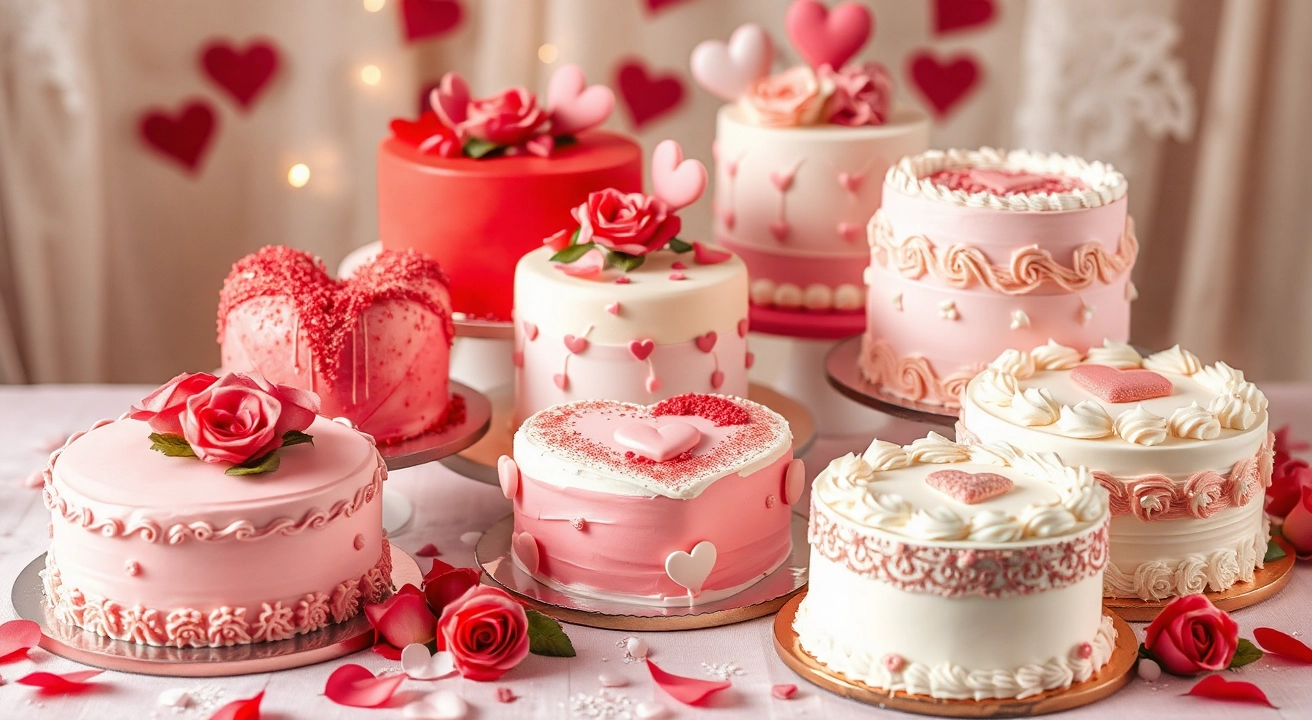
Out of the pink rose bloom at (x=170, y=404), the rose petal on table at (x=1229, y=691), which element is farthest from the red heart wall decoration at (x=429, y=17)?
the rose petal on table at (x=1229, y=691)

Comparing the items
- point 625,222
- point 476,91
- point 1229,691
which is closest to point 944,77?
point 476,91

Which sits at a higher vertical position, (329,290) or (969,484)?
(329,290)

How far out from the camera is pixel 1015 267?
2.68 meters

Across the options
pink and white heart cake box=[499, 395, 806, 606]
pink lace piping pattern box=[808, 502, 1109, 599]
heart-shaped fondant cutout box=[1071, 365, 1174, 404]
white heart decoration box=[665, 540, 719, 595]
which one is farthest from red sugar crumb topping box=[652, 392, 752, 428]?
heart-shaped fondant cutout box=[1071, 365, 1174, 404]

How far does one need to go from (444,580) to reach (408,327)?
0.53 metres

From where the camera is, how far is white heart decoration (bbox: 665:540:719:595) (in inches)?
89.6

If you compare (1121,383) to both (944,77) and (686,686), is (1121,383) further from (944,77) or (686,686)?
(944,77)

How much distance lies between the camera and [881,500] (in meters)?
2.04

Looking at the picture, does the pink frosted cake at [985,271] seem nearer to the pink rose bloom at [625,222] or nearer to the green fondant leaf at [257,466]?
the pink rose bloom at [625,222]

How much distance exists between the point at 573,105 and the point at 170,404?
122 cm

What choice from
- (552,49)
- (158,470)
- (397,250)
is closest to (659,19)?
(552,49)

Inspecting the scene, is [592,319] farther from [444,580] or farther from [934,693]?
[934,693]

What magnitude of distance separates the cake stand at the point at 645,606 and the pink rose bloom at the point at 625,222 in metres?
0.64

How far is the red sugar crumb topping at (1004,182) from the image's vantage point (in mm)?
2830
